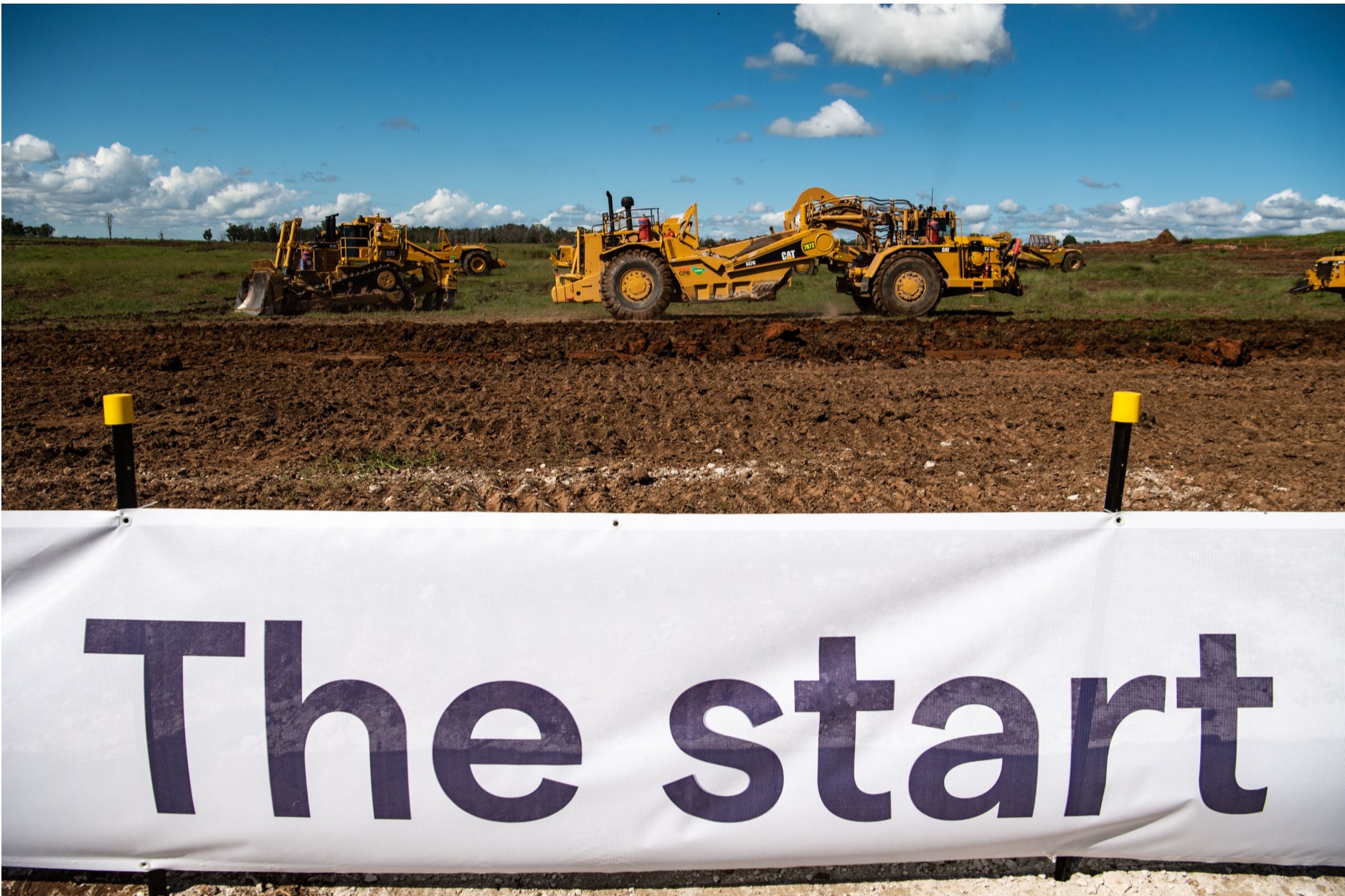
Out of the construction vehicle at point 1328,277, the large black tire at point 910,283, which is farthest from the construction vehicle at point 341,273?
the construction vehicle at point 1328,277

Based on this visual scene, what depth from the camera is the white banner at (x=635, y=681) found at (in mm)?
2631

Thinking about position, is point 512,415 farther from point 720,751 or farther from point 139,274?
point 139,274

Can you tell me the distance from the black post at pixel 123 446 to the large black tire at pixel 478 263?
130 feet

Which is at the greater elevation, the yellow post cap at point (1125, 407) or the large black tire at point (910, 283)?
the large black tire at point (910, 283)

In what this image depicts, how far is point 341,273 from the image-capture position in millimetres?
23859

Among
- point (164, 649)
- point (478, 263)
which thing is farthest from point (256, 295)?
point (164, 649)

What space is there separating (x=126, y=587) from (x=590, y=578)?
1384 mm

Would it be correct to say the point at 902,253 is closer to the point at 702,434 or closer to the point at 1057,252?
the point at 702,434

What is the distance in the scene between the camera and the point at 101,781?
2707 millimetres

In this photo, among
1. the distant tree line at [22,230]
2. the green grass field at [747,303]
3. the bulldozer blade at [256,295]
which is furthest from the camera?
the distant tree line at [22,230]

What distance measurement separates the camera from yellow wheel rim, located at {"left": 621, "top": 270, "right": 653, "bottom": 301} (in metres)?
19.8

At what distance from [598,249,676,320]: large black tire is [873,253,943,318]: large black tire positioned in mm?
4715

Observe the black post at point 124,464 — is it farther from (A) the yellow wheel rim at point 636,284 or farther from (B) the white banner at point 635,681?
(A) the yellow wheel rim at point 636,284

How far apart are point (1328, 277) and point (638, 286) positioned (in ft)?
71.1
